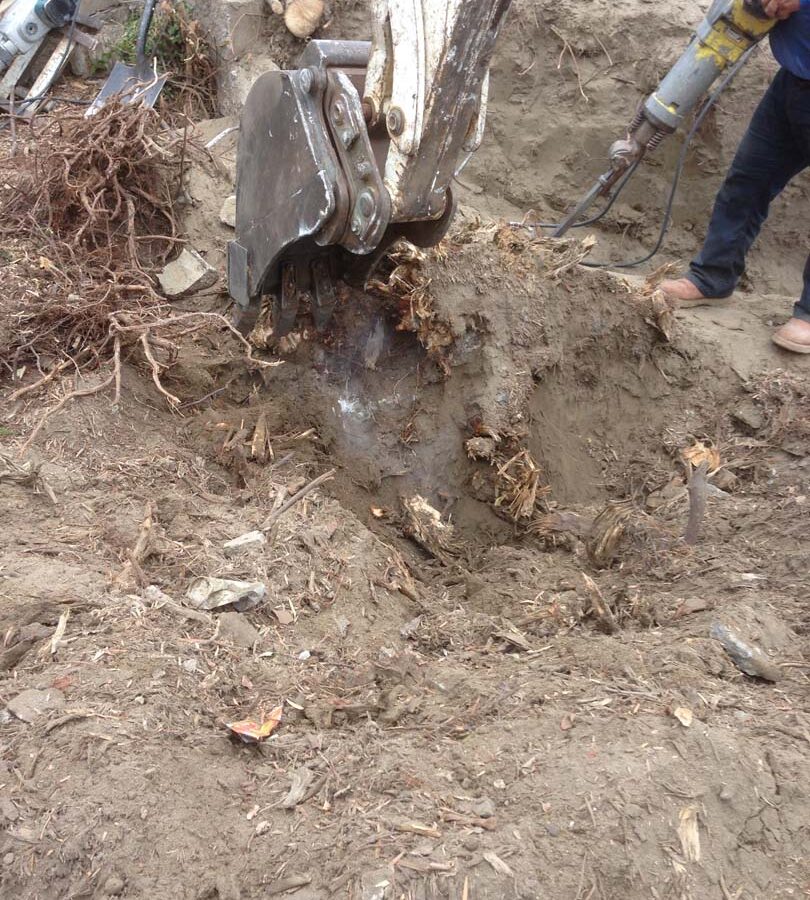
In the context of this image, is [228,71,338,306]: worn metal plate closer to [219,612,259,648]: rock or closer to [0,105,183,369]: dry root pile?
[0,105,183,369]: dry root pile

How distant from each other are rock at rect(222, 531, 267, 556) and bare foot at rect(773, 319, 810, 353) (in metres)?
2.72

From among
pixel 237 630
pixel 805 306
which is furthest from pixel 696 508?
pixel 805 306

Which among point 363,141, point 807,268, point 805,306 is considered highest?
point 363,141

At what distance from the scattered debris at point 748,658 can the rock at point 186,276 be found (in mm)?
2592

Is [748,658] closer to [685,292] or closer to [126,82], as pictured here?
[685,292]

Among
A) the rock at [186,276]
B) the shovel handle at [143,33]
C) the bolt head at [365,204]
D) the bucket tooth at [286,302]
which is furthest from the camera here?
the shovel handle at [143,33]

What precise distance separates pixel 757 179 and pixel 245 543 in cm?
317

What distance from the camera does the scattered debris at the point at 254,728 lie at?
190cm

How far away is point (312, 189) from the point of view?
250 centimetres

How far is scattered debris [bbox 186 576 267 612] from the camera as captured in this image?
2.29 m

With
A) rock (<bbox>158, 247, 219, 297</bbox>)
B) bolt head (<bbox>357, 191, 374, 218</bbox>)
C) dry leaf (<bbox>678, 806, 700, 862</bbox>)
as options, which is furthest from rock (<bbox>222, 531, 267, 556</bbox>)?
rock (<bbox>158, 247, 219, 297</bbox>)

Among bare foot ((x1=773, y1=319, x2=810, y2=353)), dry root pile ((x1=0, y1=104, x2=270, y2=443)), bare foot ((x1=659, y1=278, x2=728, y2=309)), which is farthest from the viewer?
bare foot ((x1=659, y1=278, x2=728, y2=309))

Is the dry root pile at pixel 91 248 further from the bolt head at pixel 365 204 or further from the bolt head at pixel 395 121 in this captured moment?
the bolt head at pixel 395 121

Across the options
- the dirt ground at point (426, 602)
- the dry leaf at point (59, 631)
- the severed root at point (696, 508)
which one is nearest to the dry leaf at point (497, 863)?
the dirt ground at point (426, 602)
